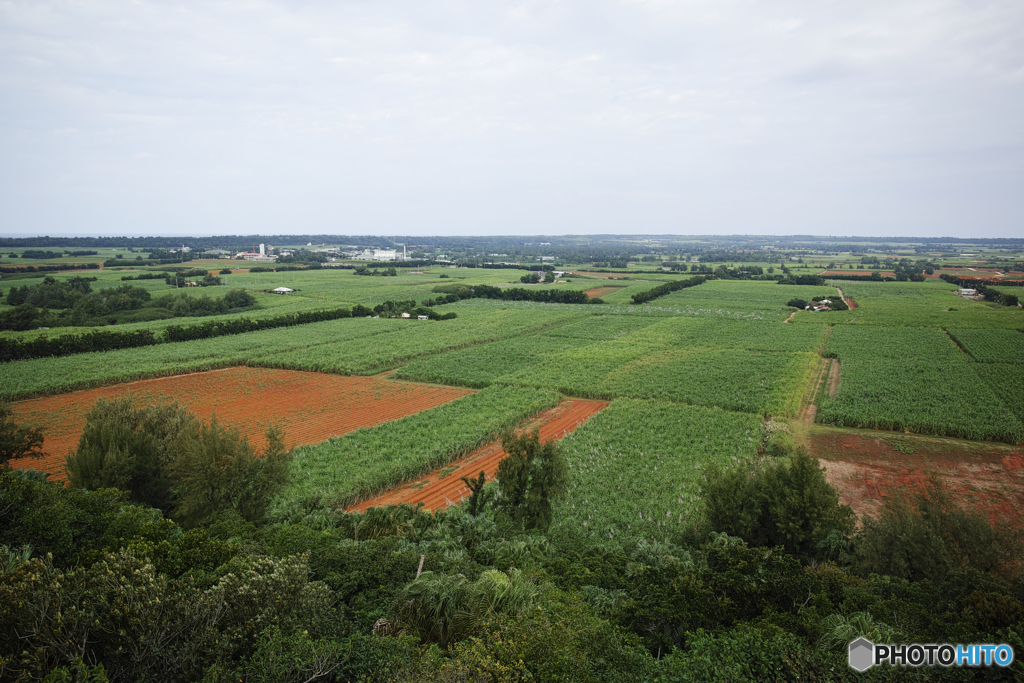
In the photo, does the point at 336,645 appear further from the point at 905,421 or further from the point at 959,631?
the point at 905,421

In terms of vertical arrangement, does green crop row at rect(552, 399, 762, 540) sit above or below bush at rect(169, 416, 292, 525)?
below

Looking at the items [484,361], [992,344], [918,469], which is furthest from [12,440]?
[992,344]

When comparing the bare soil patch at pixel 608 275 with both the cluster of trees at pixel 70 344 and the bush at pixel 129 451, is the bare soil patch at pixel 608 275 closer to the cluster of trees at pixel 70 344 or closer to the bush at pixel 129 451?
the cluster of trees at pixel 70 344

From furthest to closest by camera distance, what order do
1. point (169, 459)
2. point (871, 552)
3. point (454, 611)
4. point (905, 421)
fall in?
point (905, 421), point (169, 459), point (871, 552), point (454, 611)

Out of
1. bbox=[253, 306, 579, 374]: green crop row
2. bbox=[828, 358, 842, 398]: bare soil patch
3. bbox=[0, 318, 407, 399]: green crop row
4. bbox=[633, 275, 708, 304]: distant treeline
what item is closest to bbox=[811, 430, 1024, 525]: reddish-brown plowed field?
bbox=[828, 358, 842, 398]: bare soil patch

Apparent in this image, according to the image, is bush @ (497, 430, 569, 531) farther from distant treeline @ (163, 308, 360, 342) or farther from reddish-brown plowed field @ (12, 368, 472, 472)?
distant treeline @ (163, 308, 360, 342)

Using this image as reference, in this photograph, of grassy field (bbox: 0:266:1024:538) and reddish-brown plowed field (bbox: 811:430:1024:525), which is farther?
grassy field (bbox: 0:266:1024:538)

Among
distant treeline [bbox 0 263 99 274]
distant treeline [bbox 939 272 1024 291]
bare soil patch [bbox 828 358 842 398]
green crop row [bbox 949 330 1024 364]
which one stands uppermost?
distant treeline [bbox 0 263 99 274]

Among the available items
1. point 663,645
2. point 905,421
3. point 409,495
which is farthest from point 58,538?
point 905,421
